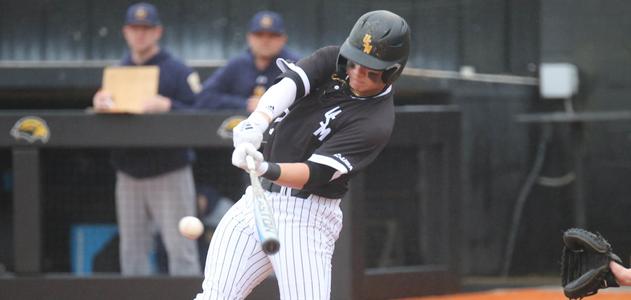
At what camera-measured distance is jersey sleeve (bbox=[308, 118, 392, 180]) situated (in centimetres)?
402

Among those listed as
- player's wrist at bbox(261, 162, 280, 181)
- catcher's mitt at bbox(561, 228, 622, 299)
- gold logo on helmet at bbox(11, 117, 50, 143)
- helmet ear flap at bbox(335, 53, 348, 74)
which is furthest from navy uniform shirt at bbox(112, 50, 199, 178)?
catcher's mitt at bbox(561, 228, 622, 299)

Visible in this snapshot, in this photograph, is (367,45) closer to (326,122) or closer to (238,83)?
(326,122)

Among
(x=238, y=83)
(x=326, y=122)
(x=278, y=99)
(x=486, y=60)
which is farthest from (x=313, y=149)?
(x=486, y=60)

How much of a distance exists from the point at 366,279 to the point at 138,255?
1.27 meters

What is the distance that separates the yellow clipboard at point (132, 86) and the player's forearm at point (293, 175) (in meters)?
2.66

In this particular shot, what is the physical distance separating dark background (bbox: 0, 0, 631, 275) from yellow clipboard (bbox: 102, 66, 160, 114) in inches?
50.4

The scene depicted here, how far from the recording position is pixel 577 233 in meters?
3.90

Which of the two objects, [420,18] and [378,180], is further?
[420,18]

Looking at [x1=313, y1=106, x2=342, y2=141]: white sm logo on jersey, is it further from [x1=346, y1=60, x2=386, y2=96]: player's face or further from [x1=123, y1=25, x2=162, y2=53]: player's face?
[x1=123, y1=25, x2=162, y2=53]: player's face

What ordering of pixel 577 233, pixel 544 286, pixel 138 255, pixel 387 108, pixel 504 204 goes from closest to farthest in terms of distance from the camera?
pixel 577 233 → pixel 387 108 → pixel 138 255 → pixel 544 286 → pixel 504 204

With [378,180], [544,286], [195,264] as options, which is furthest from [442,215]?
[195,264]

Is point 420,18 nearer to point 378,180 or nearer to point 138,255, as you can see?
point 378,180

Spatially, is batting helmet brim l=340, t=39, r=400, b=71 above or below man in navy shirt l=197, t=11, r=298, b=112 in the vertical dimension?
above

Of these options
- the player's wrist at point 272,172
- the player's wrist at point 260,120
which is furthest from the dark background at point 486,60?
the player's wrist at point 272,172
